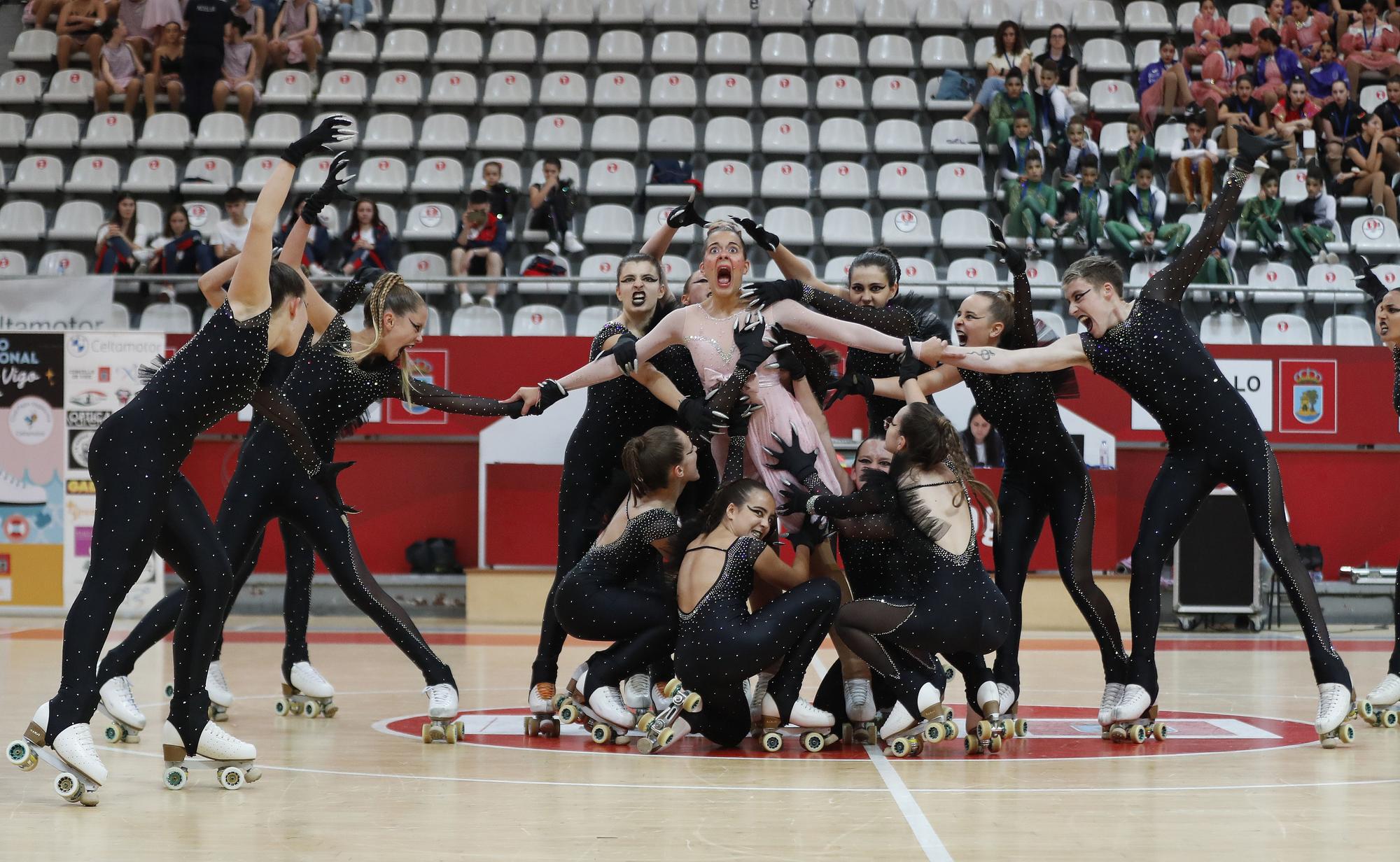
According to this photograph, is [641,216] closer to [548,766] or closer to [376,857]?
[548,766]

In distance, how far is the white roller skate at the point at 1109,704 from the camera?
557 centimetres

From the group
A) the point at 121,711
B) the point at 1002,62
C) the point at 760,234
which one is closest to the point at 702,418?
the point at 760,234

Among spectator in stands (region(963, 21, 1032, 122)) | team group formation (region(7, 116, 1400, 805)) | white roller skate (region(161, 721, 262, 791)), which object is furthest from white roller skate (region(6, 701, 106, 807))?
spectator in stands (region(963, 21, 1032, 122))

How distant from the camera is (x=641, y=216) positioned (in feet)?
43.9

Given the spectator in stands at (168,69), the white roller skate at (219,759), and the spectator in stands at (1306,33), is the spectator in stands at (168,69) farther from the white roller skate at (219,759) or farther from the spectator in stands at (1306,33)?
the white roller skate at (219,759)

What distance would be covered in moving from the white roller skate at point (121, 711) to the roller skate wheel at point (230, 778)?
42.3 inches

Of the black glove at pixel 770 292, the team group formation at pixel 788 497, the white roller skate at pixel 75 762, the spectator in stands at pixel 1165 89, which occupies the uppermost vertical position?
the spectator in stands at pixel 1165 89

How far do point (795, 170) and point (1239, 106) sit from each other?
4235 millimetres

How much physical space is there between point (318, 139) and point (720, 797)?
2.40 metres

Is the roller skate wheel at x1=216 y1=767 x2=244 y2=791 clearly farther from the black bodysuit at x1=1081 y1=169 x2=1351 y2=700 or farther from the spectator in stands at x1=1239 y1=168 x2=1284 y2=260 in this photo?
the spectator in stands at x1=1239 y1=168 x2=1284 y2=260

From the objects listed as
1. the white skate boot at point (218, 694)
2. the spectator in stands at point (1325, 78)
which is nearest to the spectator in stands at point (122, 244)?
the white skate boot at point (218, 694)

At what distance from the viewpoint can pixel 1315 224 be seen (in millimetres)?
12680

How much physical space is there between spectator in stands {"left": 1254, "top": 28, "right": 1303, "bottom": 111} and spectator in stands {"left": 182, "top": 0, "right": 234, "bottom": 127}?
33.9 ft

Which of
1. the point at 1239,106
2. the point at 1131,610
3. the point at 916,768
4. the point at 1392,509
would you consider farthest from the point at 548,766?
the point at 1239,106
